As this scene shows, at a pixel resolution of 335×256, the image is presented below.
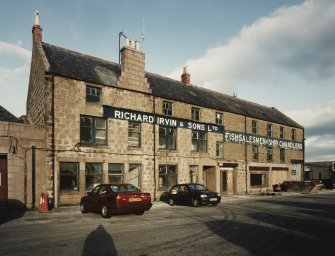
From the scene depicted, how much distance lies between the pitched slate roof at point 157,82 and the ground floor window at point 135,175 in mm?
5680

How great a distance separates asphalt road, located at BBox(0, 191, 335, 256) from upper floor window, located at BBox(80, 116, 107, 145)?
6.57m

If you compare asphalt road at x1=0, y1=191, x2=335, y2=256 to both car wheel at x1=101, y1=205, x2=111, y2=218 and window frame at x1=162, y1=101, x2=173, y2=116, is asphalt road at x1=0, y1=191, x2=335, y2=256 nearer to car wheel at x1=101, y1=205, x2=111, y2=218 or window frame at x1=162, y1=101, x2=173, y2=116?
car wheel at x1=101, y1=205, x2=111, y2=218

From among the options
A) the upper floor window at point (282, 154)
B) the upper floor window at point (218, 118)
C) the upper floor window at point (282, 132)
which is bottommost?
the upper floor window at point (282, 154)

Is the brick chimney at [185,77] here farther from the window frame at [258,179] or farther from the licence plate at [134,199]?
the licence plate at [134,199]

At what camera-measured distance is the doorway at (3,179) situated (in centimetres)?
1664

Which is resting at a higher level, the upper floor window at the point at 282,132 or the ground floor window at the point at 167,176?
the upper floor window at the point at 282,132

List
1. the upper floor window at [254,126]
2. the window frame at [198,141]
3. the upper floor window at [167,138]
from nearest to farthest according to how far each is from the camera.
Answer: the upper floor window at [167,138] < the window frame at [198,141] < the upper floor window at [254,126]

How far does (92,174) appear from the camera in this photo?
20203 mm

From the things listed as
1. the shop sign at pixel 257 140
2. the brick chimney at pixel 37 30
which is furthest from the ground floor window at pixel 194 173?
the brick chimney at pixel 37 30

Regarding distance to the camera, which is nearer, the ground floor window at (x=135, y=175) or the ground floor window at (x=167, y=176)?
the ground floor window at (x=135, y=175)

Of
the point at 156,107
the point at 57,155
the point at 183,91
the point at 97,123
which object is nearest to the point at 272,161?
the point at 183,91

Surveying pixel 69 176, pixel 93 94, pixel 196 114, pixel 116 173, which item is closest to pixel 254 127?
pixel 196 114

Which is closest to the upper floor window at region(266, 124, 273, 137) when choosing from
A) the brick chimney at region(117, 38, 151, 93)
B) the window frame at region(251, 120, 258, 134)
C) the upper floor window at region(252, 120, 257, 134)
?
the window frame at region(251, 120, 258, 134)

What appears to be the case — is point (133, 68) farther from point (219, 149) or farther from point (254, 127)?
point (254, 127)
